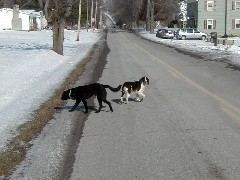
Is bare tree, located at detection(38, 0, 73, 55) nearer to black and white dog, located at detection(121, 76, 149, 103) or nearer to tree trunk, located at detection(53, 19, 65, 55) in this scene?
tree trunk, located at detection(53, 19, 65, 55)

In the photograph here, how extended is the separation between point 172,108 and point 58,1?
2315cm

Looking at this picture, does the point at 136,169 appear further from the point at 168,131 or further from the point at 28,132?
the point at 28,132

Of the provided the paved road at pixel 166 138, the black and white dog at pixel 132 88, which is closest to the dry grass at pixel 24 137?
the paved road at pixel 166 138

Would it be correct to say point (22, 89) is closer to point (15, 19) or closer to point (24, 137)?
point (24, 137)

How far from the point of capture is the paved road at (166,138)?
6.02 metres

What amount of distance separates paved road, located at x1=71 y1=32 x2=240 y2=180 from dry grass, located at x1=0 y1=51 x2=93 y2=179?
2.65ft

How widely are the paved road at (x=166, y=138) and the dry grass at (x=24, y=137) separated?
81 centimetres

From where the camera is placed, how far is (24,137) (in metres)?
7.75

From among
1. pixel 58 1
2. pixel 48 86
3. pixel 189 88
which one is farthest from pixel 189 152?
pixel 58 1

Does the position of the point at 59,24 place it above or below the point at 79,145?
above

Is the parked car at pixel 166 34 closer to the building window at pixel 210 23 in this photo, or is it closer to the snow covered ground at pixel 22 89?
the building window at pixel 210 23

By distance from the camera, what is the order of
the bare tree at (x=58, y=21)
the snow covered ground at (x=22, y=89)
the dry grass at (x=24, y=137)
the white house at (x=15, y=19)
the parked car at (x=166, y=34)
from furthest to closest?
1. the white house at (x=15, y=19)
2. the parked car at (x=166, y=34)
3. the bare tree at (x=58, y=21)
4. the snow covered ground at (x=22, y=89)
5. the dry grass at (x=24, y=137)

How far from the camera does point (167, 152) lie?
684cm

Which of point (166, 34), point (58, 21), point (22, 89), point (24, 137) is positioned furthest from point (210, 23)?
point (24, 137)
